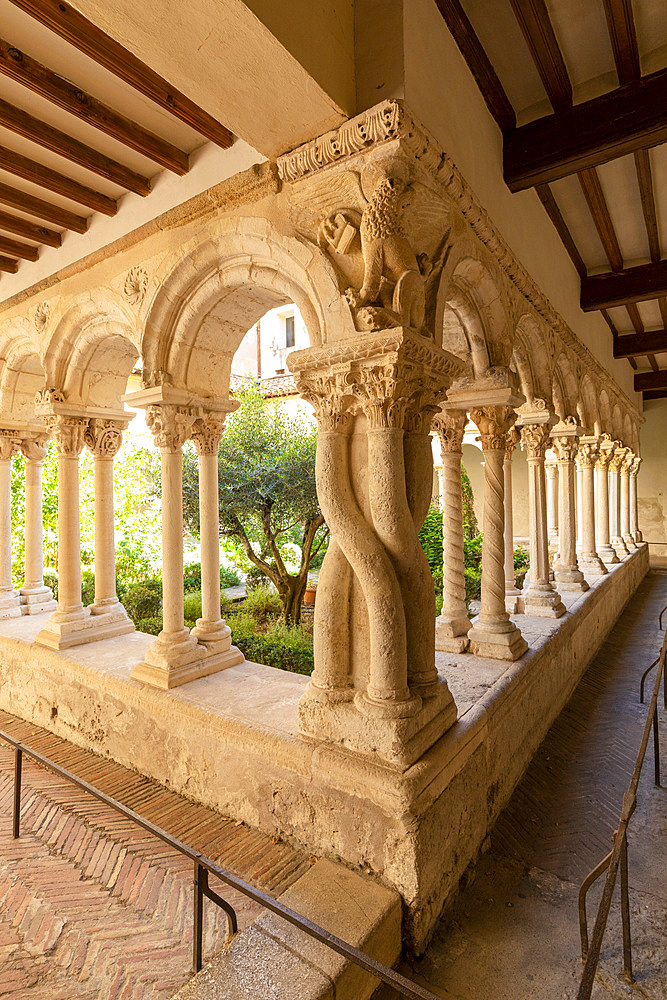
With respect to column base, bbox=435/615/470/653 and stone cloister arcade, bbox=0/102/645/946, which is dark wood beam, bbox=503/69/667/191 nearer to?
stone cloister arcade, bbox=0/102/645/946

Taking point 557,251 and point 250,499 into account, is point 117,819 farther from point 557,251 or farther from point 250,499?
point 557,251

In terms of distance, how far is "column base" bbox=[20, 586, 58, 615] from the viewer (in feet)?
18.9

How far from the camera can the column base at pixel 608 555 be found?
8266 mm

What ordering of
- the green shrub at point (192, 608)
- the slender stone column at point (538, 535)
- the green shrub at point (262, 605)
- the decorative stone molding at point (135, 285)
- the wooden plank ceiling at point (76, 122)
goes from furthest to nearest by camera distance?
the green shrub at point (262, 605) → the green shrub at point (192, 608) → the slender stone column at point (538, 535) → the decorative stone molding at point (135, 285) → the wooden plank ceiling at point (76, 122)

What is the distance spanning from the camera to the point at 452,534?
4211 mm

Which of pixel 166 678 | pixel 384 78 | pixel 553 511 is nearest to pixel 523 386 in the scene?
pixel 384 78

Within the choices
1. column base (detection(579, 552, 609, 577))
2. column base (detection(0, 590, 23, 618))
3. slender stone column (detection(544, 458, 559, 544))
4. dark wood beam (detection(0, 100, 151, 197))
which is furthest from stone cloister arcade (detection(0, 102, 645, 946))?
slender stone column (detection(544, 458, 559, 544))

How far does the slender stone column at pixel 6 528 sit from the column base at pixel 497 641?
4665mm

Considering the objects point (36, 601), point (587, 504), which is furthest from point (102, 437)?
point (587, 504)

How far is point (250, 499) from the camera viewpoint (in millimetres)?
7605

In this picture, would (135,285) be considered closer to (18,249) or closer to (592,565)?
(18,249)

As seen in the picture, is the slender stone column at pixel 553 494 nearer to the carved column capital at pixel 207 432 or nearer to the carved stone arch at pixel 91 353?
the carved column capital at pixel 207 432

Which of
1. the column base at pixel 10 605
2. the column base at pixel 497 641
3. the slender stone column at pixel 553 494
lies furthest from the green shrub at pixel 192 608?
the slender stone column at pixel 553 494

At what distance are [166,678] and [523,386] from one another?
3.82 meters
